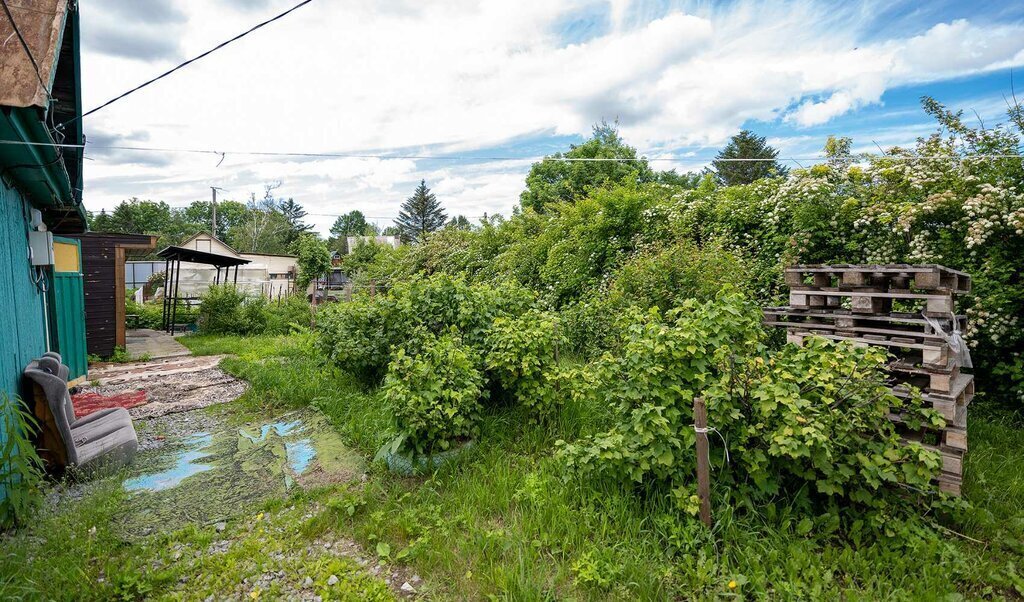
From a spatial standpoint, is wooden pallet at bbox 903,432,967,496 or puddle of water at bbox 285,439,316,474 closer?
wooden pallet at bbox 903,432,967,496

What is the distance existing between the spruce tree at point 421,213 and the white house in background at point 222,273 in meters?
21.5

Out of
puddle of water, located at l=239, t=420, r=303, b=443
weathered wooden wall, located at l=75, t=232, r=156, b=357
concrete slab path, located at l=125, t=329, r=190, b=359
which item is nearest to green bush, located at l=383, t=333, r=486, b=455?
puddle of water, located at l=239, t=420, r=303, b=443

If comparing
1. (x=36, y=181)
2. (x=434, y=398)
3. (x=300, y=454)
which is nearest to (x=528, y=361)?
(x=434, y=398)

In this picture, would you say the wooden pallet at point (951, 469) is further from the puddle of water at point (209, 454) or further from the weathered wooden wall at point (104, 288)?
the weathered wooden wall at point (104, 288)

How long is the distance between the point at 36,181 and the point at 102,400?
3109mm

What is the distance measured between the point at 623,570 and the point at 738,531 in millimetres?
708

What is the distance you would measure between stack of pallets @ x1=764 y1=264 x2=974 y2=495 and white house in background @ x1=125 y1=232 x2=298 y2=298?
1787 cm

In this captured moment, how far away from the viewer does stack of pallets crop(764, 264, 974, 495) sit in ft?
8.71

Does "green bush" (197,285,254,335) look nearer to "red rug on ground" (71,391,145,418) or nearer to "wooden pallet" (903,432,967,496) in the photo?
"red rug on ground" (71,391,145,418)

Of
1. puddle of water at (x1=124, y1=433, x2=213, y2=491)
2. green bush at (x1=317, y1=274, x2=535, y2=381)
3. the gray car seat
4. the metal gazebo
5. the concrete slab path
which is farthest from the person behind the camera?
the metal gazebo

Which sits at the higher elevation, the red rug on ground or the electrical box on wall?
the electrical box on wall

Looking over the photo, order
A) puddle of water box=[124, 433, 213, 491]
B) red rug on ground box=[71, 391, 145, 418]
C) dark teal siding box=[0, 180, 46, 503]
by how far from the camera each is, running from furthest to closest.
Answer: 1. red rug on ground box=[71, 391, 145, 418]
2. puddle of water box=[124, 433, 213, 491]
3. dark teal siding box=[0, 180, 46, 503]

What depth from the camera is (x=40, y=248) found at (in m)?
4.75

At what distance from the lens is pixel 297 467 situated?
3875mm
